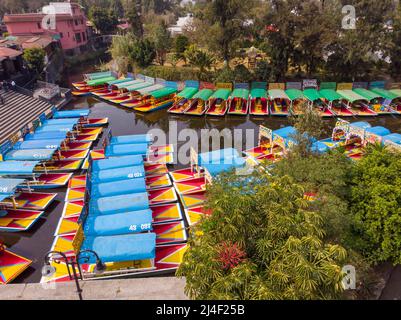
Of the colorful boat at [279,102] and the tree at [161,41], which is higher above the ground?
the tree at [161,41]

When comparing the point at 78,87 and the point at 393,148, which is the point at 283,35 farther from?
the point at 78,87

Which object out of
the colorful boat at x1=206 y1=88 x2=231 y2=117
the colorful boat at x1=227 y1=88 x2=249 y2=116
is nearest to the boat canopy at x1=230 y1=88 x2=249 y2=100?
the colorful boat at x1=227 y1=88 x2=249 y2=116

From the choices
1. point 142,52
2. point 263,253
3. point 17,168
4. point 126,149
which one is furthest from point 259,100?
point 263,253

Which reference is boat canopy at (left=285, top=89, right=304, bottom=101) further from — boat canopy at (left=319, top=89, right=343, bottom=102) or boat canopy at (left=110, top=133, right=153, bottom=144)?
boat canopy at (left=110, top=133, right=153, bottom=144)

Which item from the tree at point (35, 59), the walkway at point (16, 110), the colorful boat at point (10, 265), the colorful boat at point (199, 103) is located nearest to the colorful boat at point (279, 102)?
the colorful boat at point (199, 103)

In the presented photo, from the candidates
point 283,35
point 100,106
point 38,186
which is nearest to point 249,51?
point 283,35

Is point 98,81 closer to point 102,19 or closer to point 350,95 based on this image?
point 350,95

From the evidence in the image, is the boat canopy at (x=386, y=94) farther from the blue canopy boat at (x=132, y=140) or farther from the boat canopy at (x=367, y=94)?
the blue canopy boat at (x=132, y=140)
